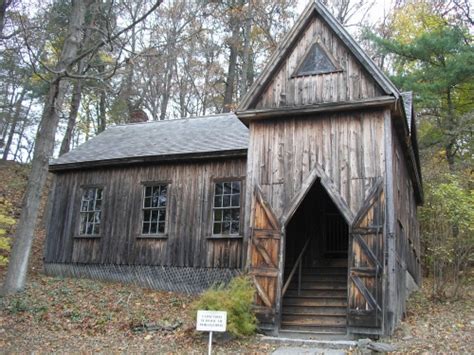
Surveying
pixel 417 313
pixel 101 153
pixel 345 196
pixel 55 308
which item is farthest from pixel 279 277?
pixel 101 153

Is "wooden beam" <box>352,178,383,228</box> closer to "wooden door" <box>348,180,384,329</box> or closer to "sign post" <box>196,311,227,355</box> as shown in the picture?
"wooden door" <box>348,180,384,329</box>

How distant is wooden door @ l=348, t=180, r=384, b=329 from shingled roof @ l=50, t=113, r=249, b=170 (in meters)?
5.27

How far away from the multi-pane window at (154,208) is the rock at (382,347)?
343 inches

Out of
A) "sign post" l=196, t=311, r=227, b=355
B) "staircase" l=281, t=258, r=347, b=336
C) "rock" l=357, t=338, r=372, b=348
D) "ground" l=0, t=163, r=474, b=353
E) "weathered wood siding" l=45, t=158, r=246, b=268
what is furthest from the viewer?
"weathered wood siding" l=45, t=158, r=246, b=268

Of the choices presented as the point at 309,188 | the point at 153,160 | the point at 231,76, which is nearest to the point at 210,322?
the point at 309,188

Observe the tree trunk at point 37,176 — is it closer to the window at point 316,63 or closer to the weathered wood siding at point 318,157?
the weathered wood siding at point 318,157

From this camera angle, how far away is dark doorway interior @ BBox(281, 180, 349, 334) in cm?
1143

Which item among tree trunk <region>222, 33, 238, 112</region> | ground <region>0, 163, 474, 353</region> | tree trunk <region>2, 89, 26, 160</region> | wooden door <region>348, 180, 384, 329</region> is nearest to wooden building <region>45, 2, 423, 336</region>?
wooden door <region>348, 180, 384, 329</region>

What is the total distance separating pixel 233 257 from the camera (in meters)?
14.6

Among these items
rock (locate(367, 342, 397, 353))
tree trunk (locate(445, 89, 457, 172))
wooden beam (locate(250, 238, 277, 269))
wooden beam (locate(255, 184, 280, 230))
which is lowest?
rock (locate(367, 342, 397, 353))

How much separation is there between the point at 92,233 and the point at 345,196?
9990 millimetres

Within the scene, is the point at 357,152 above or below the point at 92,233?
above

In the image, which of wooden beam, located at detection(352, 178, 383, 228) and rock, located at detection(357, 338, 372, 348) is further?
wooden beam, located at detection(352, 178, 383, 228)

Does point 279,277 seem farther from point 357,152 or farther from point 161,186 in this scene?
point 161,186
